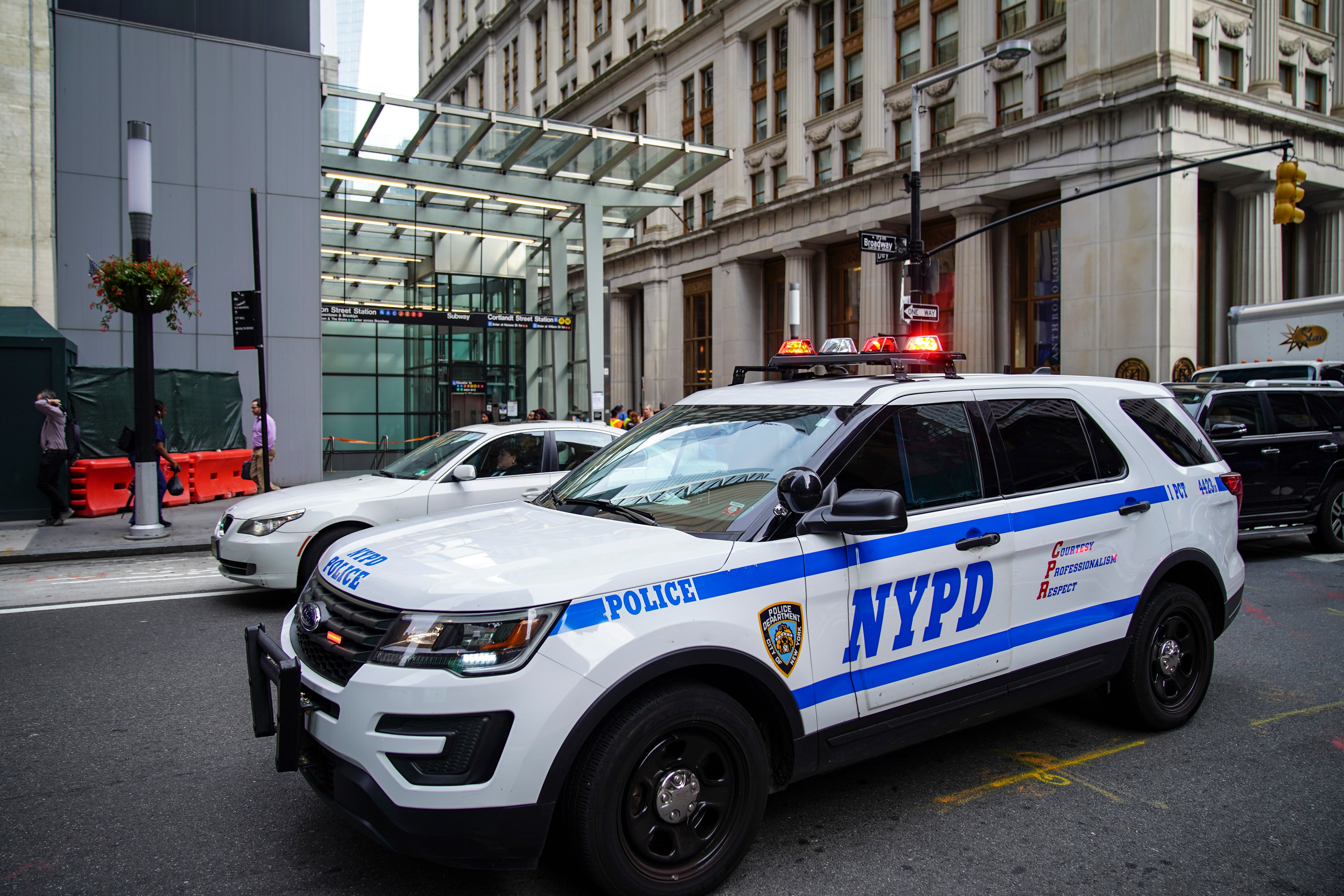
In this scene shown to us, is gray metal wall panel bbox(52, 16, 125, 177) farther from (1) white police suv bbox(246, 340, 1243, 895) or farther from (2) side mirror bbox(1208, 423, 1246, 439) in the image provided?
(2) side mirror bbox(1208, 423, 1246, 439)

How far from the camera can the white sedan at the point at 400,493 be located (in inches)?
290

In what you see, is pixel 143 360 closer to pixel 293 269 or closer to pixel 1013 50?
pixel 293 269

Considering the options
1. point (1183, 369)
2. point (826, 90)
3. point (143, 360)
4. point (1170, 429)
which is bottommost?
point (1170, 429)

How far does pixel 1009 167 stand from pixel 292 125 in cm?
2242

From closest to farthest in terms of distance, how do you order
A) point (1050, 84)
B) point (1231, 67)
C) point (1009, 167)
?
point (1231, 67)
point (1050, 84)
point (1009, 167)

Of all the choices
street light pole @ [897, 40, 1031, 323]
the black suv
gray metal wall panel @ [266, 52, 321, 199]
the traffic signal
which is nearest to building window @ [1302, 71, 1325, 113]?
the traffic signal

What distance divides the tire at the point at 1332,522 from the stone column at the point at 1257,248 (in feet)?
68.1

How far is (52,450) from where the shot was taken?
493 inches

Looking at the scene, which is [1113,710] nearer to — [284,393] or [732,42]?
[284,393]

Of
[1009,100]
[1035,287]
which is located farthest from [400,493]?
[1009,100]

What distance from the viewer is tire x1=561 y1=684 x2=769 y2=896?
2.79m

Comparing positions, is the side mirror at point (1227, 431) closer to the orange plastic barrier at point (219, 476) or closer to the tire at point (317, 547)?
the tire at point (317, 547)

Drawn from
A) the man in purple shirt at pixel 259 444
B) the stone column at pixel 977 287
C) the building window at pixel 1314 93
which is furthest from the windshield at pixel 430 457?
the building window at pixel 1314 93

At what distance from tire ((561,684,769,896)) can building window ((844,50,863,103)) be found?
37232 mm
